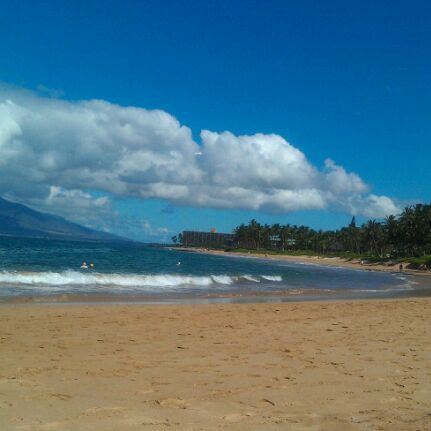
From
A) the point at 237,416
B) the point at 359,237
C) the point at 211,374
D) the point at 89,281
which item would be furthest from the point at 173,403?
the point at 359,237

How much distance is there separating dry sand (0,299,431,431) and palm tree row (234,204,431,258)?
85.2 metres

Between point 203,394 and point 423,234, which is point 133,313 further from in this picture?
point 423,234

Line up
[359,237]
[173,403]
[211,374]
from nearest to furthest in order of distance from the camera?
[173,403]
[211,374]
[359,237]

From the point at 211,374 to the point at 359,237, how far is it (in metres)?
128

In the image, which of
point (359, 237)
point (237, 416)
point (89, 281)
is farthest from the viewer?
point (359, 237)

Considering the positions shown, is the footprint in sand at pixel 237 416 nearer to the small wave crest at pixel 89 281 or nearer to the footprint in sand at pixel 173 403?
the footprint in sand at pixel 173 403

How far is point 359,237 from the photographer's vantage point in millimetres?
128625

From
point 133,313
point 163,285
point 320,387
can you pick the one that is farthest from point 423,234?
point 320,387

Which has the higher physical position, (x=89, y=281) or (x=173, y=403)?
(x=173, y=403)

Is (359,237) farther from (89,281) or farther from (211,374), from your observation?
(211,374)

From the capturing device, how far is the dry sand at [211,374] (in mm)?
5023

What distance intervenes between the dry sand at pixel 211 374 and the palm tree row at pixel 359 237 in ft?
279

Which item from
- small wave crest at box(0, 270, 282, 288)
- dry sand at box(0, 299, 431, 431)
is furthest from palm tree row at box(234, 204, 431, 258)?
dry sand at box(0, 299, 431, 431)

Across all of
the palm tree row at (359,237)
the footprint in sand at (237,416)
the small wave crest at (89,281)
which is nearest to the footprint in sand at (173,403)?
the footprint in sand at (237,416)
